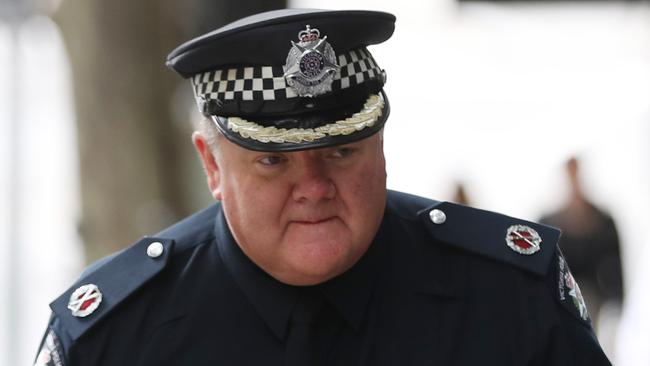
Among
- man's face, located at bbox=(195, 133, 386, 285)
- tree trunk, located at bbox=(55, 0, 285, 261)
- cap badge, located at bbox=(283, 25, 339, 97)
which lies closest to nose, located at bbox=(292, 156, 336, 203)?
man's face, located at bbox=(195, 133, 386, 285)

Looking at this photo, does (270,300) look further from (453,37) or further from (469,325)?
(453,37)

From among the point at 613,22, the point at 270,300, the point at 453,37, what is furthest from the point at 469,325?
the point at 453,37

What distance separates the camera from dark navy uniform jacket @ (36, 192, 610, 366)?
387 cm

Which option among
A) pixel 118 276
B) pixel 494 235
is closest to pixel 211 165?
pixel 118 276

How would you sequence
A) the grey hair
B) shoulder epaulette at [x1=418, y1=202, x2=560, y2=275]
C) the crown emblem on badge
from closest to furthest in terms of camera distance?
the crown emblem on badge, the grey hair, shoulder epaulette at [x1=418, y1=202, x2=560, y2=275]

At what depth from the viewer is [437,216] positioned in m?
4.21

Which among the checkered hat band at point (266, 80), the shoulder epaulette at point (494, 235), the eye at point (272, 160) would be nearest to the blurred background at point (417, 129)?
the shoulder epaulette at point (494, 235)

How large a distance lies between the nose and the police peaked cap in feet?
0.22

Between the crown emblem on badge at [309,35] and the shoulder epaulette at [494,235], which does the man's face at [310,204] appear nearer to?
the crown emblem on badge at [309,35]

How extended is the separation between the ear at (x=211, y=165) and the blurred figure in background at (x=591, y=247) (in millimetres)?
5110

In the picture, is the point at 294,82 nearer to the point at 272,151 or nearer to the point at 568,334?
the point at 272,151

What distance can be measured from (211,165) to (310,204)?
0.47 m

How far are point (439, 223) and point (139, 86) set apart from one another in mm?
5653

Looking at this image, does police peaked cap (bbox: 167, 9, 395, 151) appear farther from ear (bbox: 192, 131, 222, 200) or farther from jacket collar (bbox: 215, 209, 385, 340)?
jacket collar (bbox: 215, 209, 385, 340)
